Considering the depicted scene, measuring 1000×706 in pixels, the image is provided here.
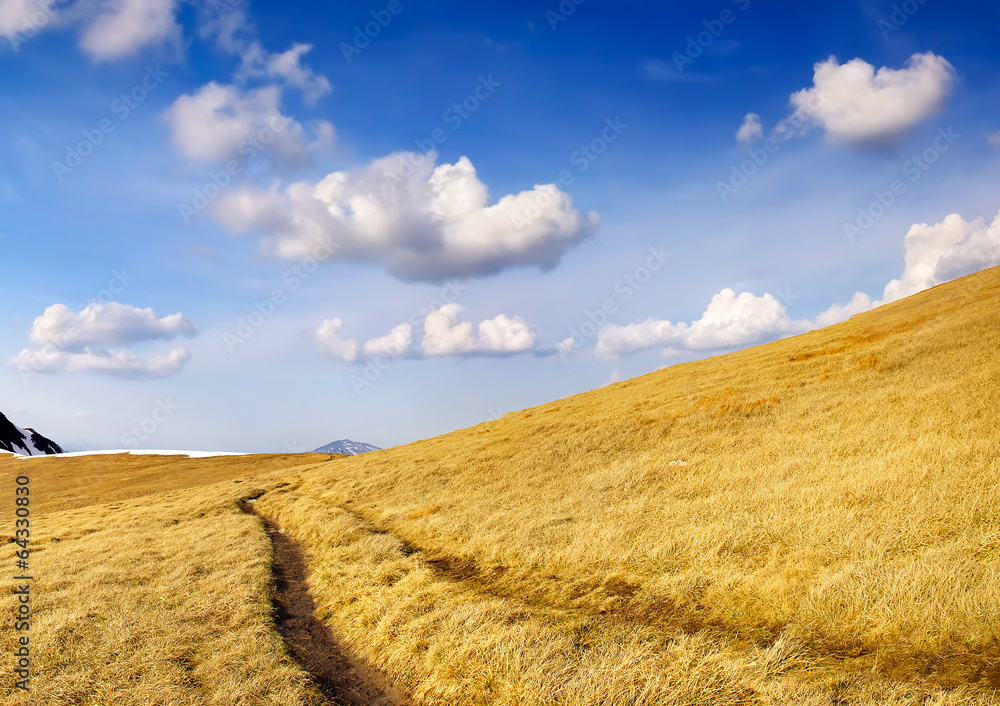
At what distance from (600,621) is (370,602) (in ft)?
20.1

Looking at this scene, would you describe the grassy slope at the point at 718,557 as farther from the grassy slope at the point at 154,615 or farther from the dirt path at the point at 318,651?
the grassy slope at the point at 154,615

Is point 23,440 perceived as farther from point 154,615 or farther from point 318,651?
point 318,651

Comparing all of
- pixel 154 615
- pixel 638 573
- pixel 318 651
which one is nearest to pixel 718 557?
pixel 638 573

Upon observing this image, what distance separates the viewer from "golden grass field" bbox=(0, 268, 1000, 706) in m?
7.62

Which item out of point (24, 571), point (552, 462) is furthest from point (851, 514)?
point (24, 571)

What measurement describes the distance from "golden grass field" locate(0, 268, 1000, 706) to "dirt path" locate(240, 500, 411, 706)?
0.36m

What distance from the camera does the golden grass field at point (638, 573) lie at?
762cm

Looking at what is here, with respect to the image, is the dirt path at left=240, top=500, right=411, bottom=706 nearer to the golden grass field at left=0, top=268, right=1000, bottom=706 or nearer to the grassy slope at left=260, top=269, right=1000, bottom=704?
the golden grass field at left=0, top=268, right=1000, bottom=706

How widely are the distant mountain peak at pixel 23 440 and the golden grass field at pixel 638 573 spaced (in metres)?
138

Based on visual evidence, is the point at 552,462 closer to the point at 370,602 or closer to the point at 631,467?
the point at 631,467

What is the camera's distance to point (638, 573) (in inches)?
457

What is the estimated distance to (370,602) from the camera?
1258 cm

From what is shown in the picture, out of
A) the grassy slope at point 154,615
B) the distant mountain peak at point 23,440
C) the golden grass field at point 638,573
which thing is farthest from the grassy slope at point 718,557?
the distant mountain peak at point 23,440

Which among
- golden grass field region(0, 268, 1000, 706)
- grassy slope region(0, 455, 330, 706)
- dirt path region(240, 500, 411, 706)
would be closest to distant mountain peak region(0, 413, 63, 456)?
grassy slope region(0, 455, 330, 706)
